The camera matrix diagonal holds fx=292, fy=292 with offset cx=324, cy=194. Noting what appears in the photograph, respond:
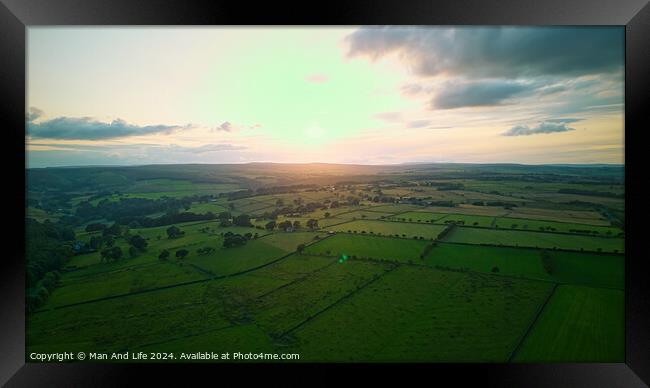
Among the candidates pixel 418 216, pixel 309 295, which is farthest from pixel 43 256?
pixel 418 216

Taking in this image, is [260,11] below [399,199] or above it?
above

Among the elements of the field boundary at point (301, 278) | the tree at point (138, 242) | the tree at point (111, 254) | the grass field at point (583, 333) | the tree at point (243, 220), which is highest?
the tree at point (243, 220)

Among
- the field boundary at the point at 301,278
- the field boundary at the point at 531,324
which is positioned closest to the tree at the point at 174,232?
the field boundary at the point at 301,278

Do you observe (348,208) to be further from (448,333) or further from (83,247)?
(83,247)

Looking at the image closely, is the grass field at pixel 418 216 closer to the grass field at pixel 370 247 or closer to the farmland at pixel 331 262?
the farmland at pixel 331 262

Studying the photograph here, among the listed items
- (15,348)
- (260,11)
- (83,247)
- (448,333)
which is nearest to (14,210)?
(83,247)

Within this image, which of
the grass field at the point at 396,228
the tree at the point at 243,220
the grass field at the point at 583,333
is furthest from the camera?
the grass field at the point at 396,228
